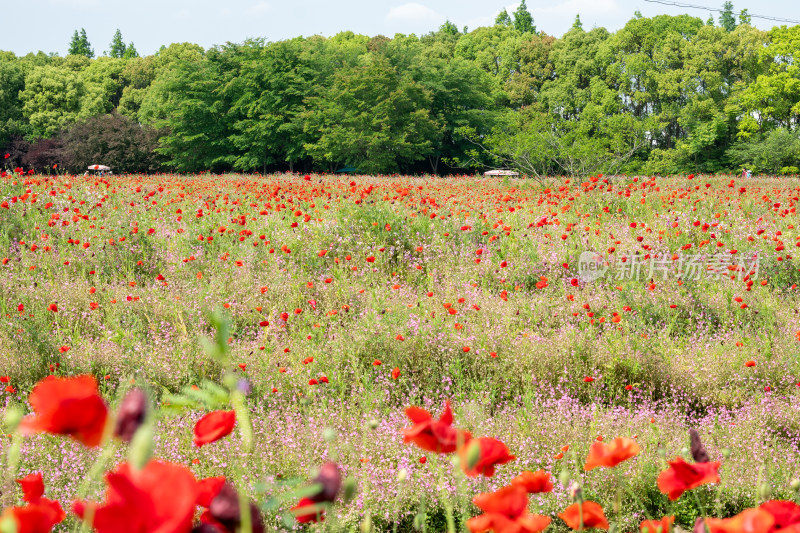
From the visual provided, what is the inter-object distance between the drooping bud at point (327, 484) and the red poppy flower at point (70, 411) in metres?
0.28

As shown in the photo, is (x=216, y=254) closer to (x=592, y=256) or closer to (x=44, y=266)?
(x=44, y=266)

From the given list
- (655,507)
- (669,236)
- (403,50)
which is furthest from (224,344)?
(403,50)

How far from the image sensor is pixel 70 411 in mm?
714

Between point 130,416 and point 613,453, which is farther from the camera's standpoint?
point 613,453

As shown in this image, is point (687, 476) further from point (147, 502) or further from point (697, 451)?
point (147, 502)

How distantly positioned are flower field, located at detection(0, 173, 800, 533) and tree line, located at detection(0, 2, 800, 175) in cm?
2314

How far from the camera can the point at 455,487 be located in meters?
2.88

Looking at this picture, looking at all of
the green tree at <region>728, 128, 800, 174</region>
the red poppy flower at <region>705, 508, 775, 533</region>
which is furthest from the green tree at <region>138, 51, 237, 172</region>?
the red poppy flower at <region>705, 508, 775, 533</region>

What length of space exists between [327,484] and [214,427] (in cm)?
31

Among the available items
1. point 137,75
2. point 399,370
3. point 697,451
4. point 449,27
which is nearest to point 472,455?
point 697,451

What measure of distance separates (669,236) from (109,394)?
576 centimetres

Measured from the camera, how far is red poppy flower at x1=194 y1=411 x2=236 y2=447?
40.2 inches

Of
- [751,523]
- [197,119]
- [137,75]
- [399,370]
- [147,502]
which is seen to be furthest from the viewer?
[137,75]

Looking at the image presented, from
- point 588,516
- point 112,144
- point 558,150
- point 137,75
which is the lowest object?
point 588,516
